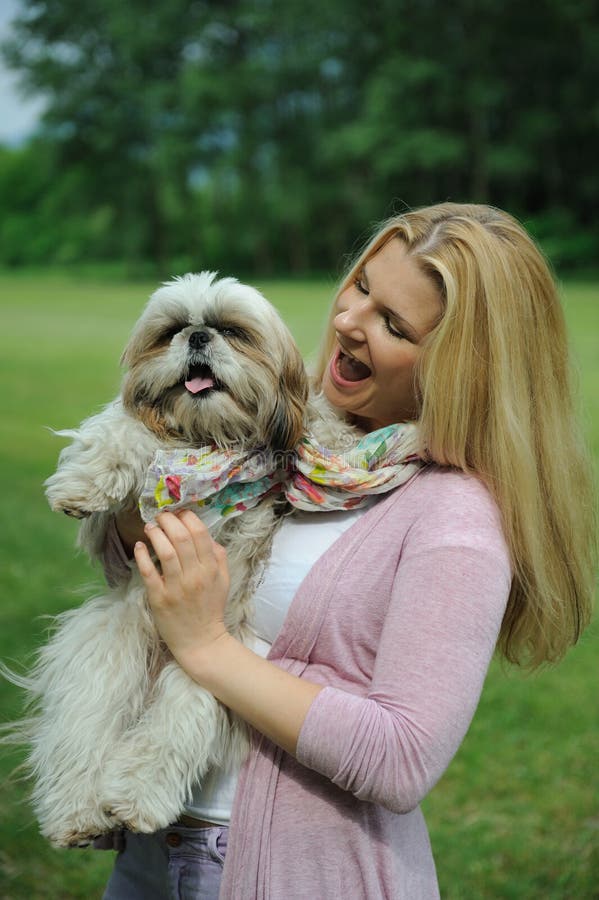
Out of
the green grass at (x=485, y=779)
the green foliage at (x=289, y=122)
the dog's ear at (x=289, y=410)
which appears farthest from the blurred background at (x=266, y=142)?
the dog's ear at (x=289, y=410)

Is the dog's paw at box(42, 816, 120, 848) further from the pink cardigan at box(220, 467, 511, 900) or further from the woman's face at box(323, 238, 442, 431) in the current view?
the woman's face at box(323, 238, 442, 431)

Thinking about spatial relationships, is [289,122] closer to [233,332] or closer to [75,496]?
[233,332]

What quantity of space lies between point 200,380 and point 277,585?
1.76ft

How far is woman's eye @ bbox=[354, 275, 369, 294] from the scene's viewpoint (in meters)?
2.18

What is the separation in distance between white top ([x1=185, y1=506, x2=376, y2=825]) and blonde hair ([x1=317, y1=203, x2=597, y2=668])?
11.2 inches

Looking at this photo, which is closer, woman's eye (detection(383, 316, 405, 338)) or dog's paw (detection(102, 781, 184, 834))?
dog's paw (detection(102, 781, 184, 834))

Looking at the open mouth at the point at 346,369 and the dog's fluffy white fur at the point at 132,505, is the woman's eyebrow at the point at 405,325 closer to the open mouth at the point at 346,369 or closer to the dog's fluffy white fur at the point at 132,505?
the open mouth at the point at 346,369

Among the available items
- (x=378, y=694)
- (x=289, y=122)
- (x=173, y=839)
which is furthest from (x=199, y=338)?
(x=289, y=122)

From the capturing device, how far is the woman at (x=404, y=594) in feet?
5.22

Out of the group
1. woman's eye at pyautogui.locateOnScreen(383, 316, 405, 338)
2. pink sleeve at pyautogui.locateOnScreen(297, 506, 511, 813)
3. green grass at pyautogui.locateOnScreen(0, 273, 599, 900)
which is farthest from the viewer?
green grass at pyautogui.locateOnScreen(0, 273, 599, 900)

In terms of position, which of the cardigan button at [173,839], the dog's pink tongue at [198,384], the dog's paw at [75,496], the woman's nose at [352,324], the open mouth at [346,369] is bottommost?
the cardigan button at [173,839]

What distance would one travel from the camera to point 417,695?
1567mm

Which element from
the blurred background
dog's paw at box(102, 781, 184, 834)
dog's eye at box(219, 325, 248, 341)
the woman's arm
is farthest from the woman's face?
the blurred background

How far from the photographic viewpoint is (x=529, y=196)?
33.8 meters
